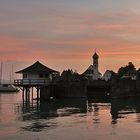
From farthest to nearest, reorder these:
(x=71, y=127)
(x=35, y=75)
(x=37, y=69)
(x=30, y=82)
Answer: (x=35, y=75)
(x=37, y=69)
(x=30, y=82)
(x=71, y=127)

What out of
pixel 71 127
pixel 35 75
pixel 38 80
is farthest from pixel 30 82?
pixel 71 127

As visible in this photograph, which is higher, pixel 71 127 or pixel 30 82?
pixel 30 82

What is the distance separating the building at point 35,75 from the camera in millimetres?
91312

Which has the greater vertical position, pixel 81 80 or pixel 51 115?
pixel 81 80

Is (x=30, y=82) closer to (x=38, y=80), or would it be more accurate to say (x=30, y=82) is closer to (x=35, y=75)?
(x=38, y=80)

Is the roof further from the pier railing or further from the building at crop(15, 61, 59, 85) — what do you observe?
the pier railing

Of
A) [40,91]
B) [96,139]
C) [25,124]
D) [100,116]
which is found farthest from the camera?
[40,91]

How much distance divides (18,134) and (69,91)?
53.7 metres

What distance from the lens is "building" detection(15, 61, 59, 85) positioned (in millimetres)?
91312

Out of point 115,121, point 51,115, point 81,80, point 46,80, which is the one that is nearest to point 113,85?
point 81,80

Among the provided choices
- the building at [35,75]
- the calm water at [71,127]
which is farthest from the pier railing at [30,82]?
the calm water at [71,127]

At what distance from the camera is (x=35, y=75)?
9256 cm

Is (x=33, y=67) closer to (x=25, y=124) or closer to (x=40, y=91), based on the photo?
(x=40, y=91)

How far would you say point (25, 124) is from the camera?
45906 mm
